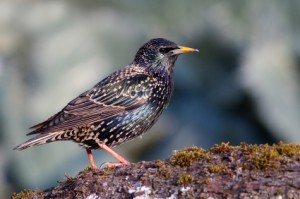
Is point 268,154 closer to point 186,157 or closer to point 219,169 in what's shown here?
point 219,169

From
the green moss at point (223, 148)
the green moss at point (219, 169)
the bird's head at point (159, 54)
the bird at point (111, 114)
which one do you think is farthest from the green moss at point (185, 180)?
the bird's head at point (159, 54)

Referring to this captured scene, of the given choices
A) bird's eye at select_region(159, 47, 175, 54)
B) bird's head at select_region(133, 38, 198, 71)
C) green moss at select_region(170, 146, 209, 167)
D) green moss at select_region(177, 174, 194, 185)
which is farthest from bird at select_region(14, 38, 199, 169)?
green moss at select_region(177, 174, 194, 185)

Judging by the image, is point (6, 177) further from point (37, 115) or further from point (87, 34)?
point (87, 34)

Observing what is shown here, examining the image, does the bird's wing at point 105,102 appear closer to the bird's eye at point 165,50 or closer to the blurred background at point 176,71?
the bird's eye at point 165,50

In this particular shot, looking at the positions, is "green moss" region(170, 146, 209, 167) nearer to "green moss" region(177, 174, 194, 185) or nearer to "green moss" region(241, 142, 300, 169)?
"green moss" region(177, 174, 194, 185)

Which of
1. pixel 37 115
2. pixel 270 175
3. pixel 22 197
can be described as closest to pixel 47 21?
pixel 37 115
